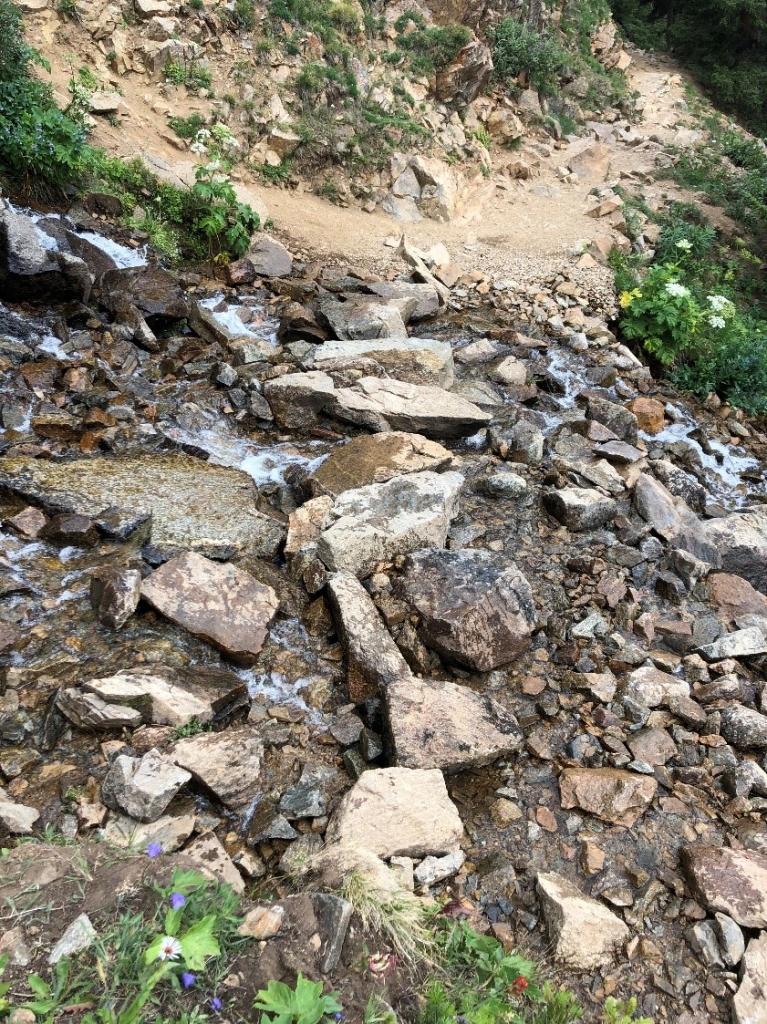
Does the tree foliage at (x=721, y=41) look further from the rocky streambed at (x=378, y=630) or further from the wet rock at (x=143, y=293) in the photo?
the wet rock at (x=143, y=293)

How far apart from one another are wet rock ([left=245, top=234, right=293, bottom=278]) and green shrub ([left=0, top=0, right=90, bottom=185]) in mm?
2478

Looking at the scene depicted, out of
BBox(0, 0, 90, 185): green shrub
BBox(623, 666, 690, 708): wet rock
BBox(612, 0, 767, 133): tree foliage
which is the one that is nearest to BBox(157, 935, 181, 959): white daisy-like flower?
BBox(623, 666, 690, 708): wet rock

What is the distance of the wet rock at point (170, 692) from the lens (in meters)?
3.60

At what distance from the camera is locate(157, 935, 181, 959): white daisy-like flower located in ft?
6.57

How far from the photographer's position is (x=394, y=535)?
16.7 ft

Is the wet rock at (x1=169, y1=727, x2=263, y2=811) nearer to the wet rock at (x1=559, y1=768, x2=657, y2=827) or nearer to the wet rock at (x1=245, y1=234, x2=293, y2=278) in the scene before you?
the wet rock at (x1=559, y1=768, x2=657, y2=827)

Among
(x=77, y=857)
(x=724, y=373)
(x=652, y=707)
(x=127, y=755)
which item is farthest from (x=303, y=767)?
(x=724, y=373)

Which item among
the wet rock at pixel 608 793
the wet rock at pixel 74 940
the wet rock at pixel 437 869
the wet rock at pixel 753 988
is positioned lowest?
the wet rock at pixel 437 869

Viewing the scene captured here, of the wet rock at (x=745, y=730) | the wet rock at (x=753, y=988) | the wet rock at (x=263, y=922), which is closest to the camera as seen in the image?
the wet rock at (x=263, y=922)

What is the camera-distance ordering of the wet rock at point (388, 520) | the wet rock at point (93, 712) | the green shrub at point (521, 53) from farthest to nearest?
the green shrub at point (521, 53) < the wet rock at point (388, 520) < the wet rock at point (93, 712)

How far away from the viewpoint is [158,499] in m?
5.34

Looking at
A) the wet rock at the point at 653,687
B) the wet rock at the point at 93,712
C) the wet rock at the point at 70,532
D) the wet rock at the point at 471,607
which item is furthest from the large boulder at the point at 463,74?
A: the wet rock at the point at 93,712

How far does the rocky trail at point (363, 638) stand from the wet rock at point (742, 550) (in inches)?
1.4

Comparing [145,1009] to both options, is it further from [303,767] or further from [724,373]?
[724,373]
